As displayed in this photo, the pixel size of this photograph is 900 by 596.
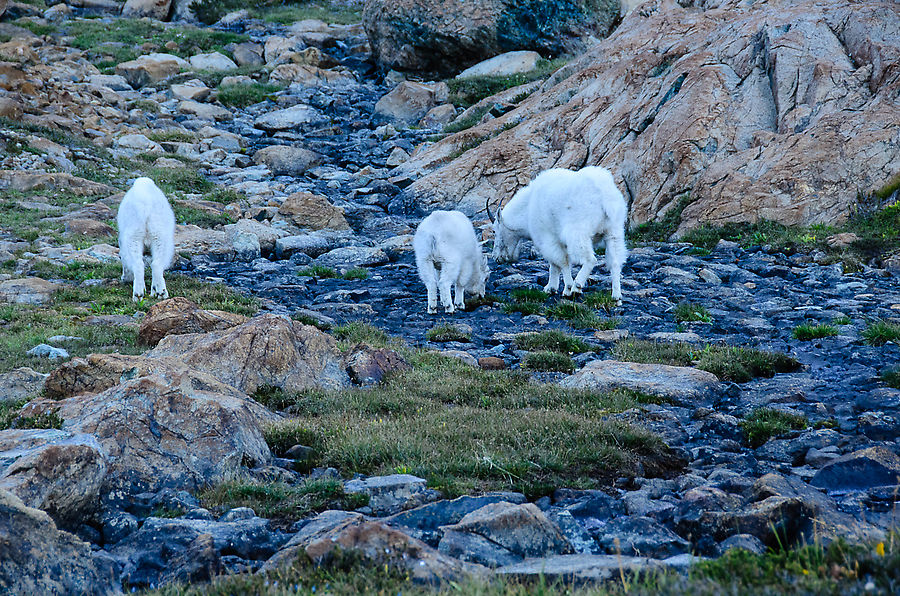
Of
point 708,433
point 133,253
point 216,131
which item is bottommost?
point 708,433

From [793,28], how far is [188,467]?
60.6 ft

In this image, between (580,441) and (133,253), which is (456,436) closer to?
(580,441)

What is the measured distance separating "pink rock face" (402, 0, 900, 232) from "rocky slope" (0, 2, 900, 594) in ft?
0.30

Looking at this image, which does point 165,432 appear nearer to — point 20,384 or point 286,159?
point 20,384

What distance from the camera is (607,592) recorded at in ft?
11.3

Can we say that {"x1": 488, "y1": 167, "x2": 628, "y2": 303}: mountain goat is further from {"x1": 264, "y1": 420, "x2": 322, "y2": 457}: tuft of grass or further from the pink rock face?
{"x1": 264, "y1": 420, "x2": 322, "y2": 457}: tuft of grass

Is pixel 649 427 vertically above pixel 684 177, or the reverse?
pixel 684 177

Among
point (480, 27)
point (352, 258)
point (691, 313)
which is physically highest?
point (480, 27)

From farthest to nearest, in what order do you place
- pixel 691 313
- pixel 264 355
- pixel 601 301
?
1. pixel 601 301
2. pixel 691 313
3. pixel 264 355

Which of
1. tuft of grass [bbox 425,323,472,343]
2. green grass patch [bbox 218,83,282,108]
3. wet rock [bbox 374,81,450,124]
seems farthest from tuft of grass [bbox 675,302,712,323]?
green grass patch [bbox 218,83,282,108]

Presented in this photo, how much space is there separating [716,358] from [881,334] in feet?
7.06

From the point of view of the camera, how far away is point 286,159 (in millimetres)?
27625

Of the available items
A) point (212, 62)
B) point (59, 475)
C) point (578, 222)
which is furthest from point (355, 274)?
point (212, 62)

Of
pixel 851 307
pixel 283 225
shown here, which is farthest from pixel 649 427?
pixel 283 225
